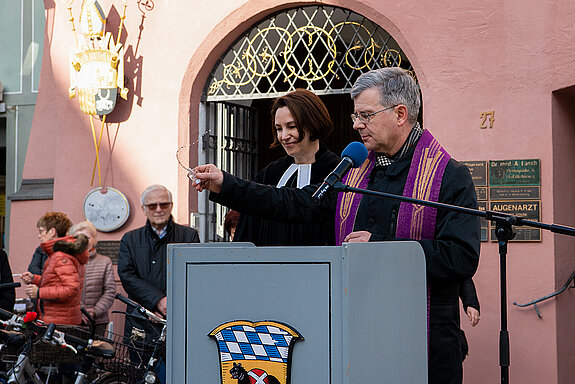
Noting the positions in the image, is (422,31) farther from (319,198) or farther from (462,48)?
(319,198)

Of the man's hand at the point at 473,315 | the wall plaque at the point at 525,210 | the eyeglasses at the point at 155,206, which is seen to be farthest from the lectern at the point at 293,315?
the wall plaque at the point at 525,210

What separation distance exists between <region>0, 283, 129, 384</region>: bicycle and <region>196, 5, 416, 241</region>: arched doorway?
9.23 ft

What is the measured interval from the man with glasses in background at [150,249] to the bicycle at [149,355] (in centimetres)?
62

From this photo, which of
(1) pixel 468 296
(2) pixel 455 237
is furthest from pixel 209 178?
(1) pixel 468 296

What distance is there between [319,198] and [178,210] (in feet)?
18.2

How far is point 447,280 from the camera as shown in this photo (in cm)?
267

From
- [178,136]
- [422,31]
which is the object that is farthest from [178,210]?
[422,31]

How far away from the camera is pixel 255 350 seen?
2.18 meters

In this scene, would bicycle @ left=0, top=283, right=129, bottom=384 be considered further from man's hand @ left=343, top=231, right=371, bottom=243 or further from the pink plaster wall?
man's hand @ left=343, top=231, right=371, bottom=243

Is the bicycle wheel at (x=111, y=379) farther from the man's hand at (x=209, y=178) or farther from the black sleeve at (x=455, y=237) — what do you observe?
the black sleeve at (x=455, y=237)

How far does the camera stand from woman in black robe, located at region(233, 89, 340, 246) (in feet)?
12.5

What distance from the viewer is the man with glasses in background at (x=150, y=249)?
5793 mm

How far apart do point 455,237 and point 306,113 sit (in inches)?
56.7

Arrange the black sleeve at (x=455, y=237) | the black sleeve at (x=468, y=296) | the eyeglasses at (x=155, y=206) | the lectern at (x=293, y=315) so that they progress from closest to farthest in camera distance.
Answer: the lectern at (x=293, y=315) → the black sleeve at (x=455, y=237) → the black sleeve at (x=468, y=296) → the eyeglasses at (x=155, y=206)
